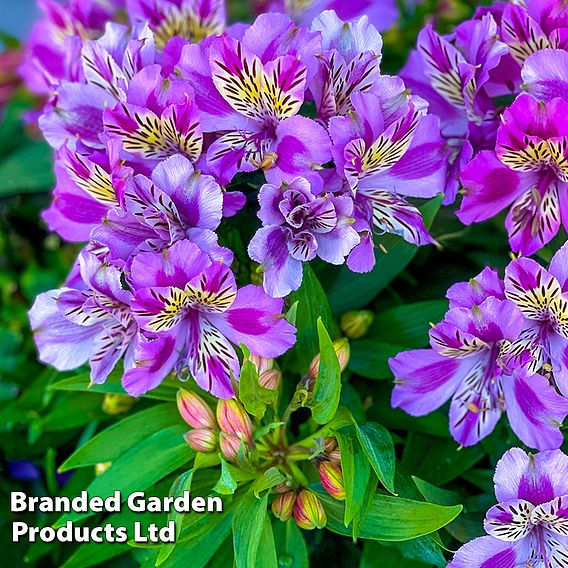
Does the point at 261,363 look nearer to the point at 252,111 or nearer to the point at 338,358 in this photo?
the point at 338,358

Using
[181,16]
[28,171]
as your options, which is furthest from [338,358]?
[28,171]

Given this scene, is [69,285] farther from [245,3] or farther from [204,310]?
[245,3]

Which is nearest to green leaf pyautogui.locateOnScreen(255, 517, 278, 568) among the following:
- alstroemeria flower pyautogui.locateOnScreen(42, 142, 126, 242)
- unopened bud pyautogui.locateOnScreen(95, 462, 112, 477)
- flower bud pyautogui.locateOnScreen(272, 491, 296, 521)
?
flower bud pyautogui.locateOnScreen(272, 491, 296, 521)

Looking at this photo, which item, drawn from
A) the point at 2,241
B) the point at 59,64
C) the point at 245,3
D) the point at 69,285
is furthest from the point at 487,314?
the point at 245,3

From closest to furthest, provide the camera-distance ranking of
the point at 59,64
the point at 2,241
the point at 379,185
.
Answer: the point at 379,185 < the point at 59,64 < the point at 2,241

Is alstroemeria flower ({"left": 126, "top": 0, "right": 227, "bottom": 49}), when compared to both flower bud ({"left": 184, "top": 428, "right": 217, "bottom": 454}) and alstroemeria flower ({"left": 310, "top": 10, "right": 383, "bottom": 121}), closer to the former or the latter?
alstroemeria flower ({"left": 310, "top": 10, "right": 383, "bottom": 121})

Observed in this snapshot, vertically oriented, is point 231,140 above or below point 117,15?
below
